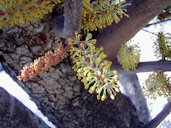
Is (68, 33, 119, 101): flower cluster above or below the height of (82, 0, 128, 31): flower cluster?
below

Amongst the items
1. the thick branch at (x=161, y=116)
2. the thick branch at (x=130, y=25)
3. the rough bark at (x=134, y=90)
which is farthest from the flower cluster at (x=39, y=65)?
the rough bark at (x=134, y=90)

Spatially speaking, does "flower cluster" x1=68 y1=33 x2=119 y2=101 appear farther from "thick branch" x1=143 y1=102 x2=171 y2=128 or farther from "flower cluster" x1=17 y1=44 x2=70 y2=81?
"thick branch" x1=143 y1=102 x2=171 y2=128

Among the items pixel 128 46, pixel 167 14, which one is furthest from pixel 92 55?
pixel 167 14

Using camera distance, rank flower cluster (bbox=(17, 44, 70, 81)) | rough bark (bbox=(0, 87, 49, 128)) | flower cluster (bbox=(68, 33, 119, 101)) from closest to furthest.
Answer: flower cluster (bbox=(68, 33, 119, 101))
flower cluster (bbox=(17, 44, 70, 81))
rough bark (bbox=(0, 87, 49, 128))

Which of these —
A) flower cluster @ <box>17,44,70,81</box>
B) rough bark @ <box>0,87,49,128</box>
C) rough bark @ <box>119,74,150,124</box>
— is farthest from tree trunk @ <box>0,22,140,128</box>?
rough bark @ <box>119,74,150,124</box>

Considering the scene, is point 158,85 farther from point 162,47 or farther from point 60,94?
point 60,94

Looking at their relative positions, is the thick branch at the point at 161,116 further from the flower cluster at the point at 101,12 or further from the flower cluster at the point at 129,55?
the flower cluster at the point at 101,12

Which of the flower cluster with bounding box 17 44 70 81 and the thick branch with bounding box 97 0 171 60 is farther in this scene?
the thick branch with bounding box 97 0 171 60

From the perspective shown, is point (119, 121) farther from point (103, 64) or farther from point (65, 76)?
point (103, 64)
